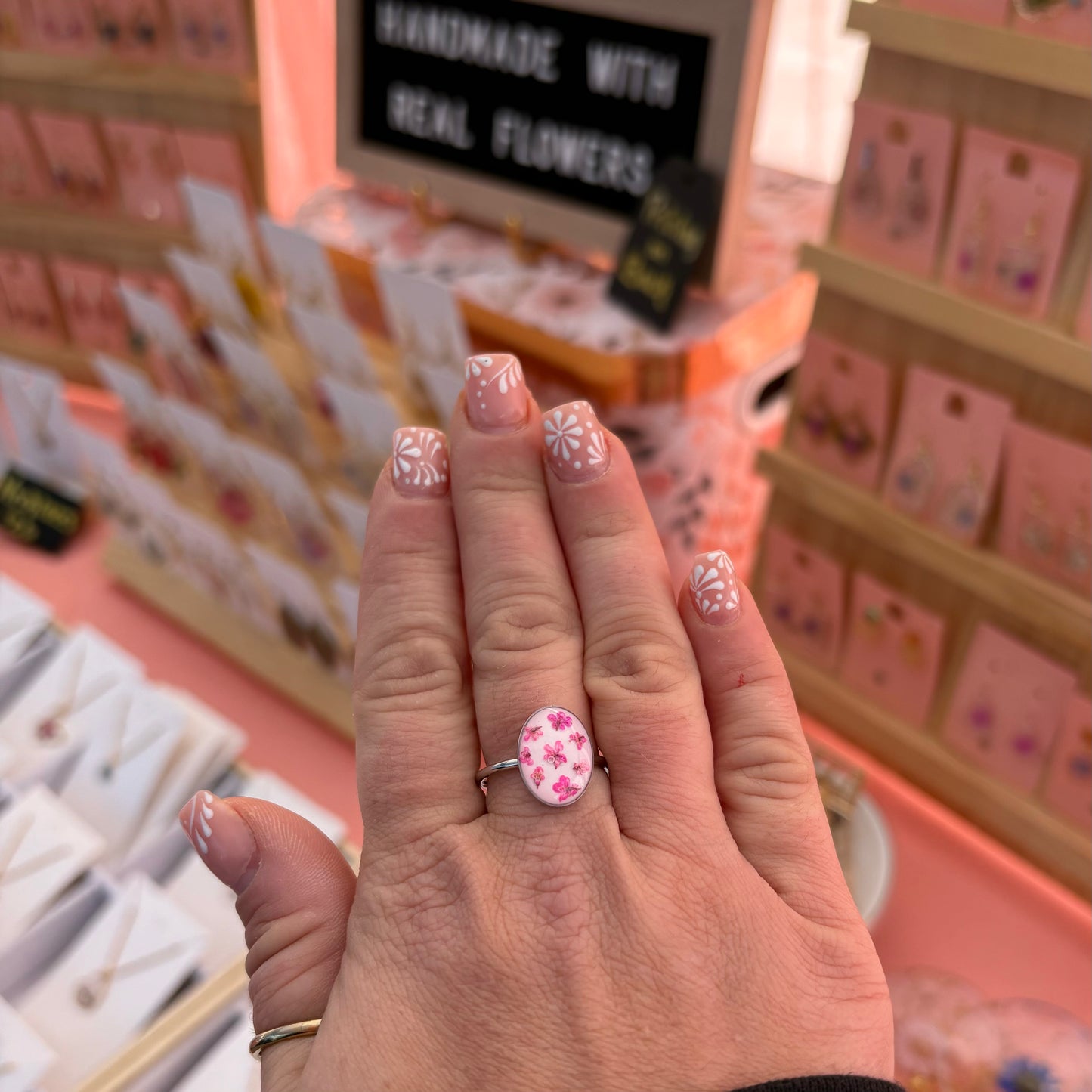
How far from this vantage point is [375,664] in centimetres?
77

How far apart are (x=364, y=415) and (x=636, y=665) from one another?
780 millimetres

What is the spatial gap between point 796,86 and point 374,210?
1017mm

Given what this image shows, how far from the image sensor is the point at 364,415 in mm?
1402

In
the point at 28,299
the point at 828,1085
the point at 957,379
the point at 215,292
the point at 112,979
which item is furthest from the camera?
the point at 28,299

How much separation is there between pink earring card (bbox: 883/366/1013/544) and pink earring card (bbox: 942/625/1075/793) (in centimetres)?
17

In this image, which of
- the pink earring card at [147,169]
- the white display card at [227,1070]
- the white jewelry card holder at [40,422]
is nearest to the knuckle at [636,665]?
the white display card at [227,1070]

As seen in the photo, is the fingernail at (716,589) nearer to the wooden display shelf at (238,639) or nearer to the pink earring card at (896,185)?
the pink earring card at (896,185)

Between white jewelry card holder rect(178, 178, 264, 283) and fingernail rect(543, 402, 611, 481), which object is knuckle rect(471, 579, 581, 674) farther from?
white jewelry card holder rect(178, 178, 264, 283)

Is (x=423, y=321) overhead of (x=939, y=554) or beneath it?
overhead

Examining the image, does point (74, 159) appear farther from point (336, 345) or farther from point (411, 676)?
point (411, 676)

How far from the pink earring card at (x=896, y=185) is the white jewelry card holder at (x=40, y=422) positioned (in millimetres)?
1428

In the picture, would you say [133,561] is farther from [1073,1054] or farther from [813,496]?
[1073,1054]

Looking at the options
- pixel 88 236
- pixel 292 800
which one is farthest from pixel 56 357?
pixel 292 800

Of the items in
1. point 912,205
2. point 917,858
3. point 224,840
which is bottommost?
point 917,858
